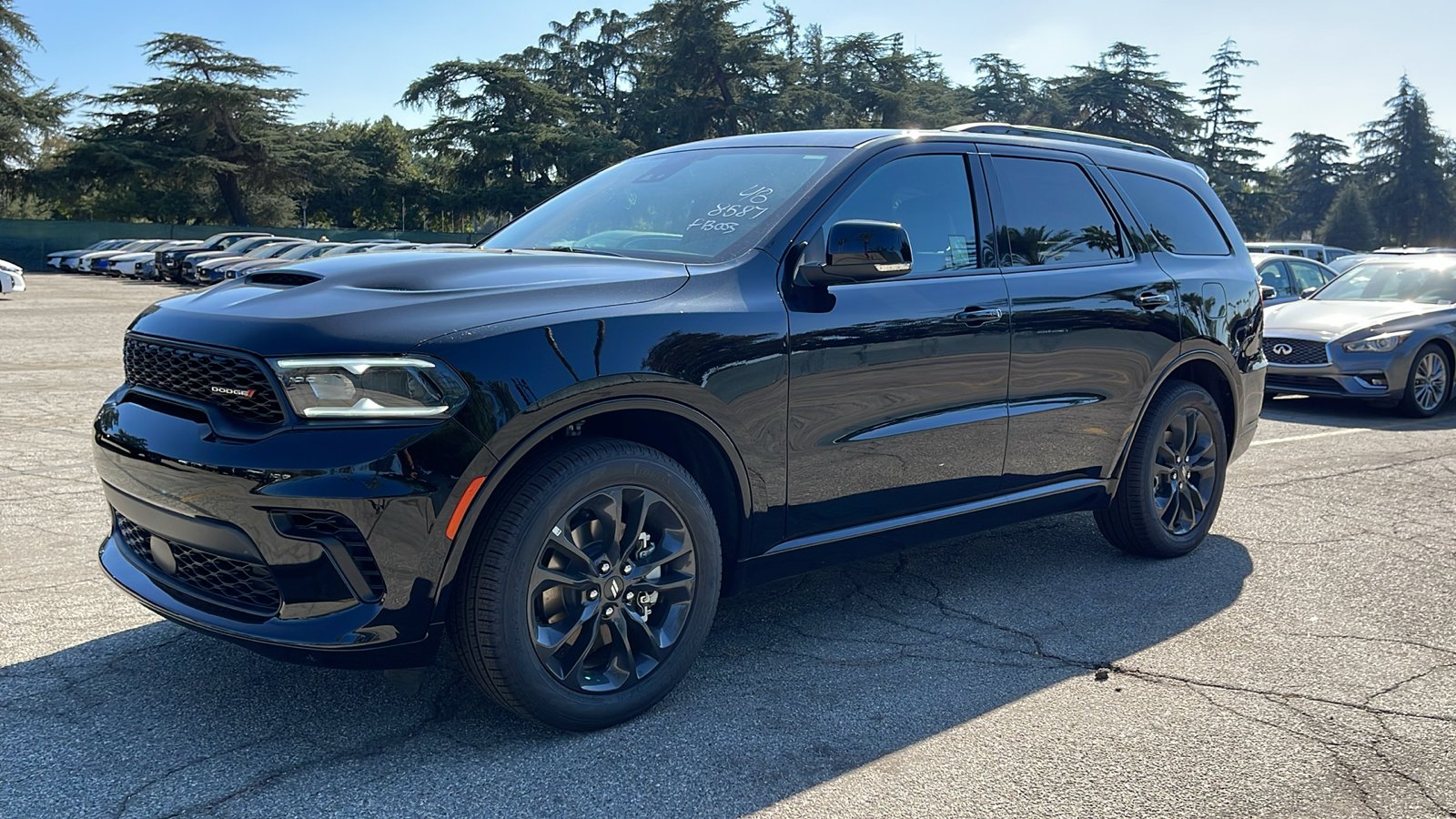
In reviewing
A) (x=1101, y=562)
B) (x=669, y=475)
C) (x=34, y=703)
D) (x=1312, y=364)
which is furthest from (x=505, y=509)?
(x=1312, y=364)

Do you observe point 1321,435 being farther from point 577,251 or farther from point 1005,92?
point 1005,92

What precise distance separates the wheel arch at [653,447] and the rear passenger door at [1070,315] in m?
1.34

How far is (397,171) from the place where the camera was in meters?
73.7

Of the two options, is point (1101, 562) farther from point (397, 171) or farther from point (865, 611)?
point (397, 171)

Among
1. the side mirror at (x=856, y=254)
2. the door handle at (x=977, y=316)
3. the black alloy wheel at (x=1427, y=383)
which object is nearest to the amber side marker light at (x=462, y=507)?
the side mirror at (x=856, y=254)

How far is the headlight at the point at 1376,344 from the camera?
10.6 metres

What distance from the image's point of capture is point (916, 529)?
13.6 feet

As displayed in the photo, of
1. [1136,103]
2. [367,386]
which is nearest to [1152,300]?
[367,386]

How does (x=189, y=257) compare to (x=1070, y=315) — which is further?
(x=189, y=257)

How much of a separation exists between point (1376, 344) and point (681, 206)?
29.3 ft

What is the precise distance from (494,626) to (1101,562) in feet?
10.9

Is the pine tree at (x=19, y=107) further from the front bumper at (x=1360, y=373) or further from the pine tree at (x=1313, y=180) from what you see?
the pine tree at (x=1313, y=180)

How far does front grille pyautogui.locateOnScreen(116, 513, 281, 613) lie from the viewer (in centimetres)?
300

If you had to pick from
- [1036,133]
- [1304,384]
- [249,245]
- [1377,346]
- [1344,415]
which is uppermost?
[1036,133]
